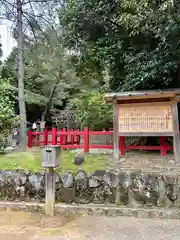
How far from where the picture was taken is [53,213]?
4.34 meters

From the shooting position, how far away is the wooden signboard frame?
259 inches

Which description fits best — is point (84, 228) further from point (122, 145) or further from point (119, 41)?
point (119, 41)

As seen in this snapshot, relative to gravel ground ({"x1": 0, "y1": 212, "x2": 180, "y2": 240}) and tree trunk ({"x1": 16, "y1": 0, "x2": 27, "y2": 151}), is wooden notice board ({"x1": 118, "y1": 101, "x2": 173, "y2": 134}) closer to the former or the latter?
gravel ground ({"x1": 0, "y1": 212, "x2": 180, "y2": 240})

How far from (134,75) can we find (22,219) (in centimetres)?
626

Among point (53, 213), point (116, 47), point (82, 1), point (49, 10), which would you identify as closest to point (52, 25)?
point (49, 10)

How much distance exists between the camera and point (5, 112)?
25.5 ft

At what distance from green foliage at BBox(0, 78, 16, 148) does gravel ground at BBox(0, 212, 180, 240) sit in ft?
13.7

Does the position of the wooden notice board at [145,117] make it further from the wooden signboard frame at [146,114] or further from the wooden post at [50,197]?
the wooden post at [50,197]

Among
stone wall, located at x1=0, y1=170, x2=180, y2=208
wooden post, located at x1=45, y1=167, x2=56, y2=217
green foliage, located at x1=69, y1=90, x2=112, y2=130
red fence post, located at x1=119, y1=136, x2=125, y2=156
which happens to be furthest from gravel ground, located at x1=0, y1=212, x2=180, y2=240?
green foliage, located at x1=69, y1=90, x2=112, y2=130

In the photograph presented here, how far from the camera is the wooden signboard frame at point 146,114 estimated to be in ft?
21.6

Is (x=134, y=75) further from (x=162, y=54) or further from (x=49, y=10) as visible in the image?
(x=49, y=10)

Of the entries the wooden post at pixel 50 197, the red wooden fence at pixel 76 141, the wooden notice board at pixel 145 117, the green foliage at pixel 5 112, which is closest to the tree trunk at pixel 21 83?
the red wooden fence at pixel 76 141

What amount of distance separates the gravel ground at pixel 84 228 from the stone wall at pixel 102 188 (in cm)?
42

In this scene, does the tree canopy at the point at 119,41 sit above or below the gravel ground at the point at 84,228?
above
